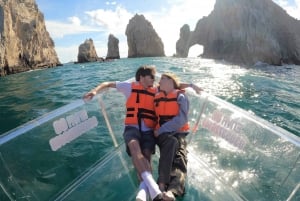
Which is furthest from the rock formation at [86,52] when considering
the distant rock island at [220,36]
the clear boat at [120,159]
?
the clear boat at [120,159]

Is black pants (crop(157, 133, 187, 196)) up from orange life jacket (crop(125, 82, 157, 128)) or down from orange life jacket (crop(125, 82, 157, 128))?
down

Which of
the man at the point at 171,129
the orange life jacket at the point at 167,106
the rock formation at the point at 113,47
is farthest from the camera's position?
the rock formation at the point at 113,47

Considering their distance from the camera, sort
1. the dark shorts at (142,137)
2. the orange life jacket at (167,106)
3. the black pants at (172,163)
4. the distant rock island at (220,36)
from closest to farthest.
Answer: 1. the black pants at (172,163)
2. the dark shorts at (142,137)
3. the orange life jacket at (167,106)
4. the distant rock island at (220,36)

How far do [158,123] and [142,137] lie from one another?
30cm

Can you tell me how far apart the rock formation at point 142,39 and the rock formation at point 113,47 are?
626 cm

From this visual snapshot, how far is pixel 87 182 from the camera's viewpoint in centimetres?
343

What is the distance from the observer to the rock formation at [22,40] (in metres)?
33.5

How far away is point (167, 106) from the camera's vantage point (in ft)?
10.8

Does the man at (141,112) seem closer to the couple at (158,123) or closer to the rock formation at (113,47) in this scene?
the couple at (158,123)

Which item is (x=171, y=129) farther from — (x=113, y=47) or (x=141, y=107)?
(x=113, y=47)

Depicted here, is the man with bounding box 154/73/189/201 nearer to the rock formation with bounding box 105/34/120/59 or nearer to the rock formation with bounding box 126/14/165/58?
the rock formation with bounding box 105/34/120/59

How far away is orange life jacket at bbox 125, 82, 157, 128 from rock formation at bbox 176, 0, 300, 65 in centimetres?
4839

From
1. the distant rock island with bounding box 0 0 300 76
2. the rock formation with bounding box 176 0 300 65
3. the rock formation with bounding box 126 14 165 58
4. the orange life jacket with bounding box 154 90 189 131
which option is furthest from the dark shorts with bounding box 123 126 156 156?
the rock formation with bounding box 126 14 165 58

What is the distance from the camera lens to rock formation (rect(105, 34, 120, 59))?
77750 mm
